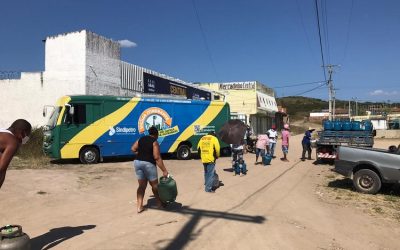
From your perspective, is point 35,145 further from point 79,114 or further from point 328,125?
point 328,125

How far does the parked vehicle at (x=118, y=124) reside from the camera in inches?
706

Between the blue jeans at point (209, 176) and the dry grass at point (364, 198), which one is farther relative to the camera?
the blue jeans at point (209, 176)

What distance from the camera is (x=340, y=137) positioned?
1961 cm

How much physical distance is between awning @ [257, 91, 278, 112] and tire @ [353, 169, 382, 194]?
3704cm

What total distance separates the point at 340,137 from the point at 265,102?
35086 mm

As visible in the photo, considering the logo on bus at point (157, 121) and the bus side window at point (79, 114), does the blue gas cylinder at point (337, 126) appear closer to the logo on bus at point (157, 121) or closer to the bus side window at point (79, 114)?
the logo on bus at point (157, 121)

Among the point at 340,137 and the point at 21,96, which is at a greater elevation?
the point at 21,96

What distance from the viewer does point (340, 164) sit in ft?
41.7

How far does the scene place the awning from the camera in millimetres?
50250

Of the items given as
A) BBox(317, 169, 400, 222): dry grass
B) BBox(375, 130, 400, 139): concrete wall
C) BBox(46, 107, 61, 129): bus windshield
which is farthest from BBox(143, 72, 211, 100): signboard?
BBox(375, 130, 400, 139): concrete wall

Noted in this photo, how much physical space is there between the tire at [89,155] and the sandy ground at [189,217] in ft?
13.5

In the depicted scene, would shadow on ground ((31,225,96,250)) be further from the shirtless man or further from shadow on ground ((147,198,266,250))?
shadow on ground ((147,198,266,250))

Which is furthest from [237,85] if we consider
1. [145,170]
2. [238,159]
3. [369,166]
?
[145,170]

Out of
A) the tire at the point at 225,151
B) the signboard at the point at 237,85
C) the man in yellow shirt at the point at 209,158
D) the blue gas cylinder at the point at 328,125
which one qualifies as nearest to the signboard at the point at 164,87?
the tire at the point at 225,151
